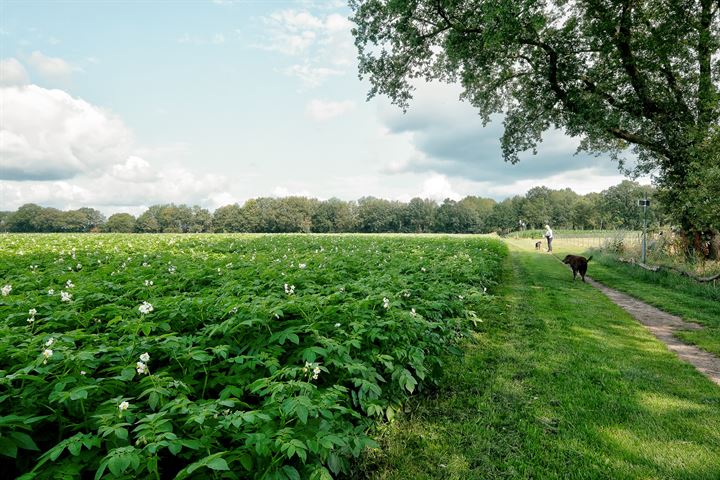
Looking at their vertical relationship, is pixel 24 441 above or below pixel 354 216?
below

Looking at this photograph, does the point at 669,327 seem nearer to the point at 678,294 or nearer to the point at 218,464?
the point at 678,294

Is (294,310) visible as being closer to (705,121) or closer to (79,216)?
(705,121)

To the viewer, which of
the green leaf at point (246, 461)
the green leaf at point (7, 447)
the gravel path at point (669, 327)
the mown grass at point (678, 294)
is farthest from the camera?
the mown grass at point (678, 294)

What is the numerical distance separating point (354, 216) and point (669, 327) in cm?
12270

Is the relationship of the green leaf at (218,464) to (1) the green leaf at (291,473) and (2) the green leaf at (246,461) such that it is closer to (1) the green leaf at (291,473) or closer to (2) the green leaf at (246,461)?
(2) the green leaf at (246,461)

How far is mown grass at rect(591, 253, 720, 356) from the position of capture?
26.2 ft

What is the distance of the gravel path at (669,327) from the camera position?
6433 millimetres

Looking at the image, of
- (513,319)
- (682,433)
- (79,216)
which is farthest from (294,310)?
(79,216)

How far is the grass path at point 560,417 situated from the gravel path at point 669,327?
0.29m

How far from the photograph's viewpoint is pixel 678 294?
1194cm

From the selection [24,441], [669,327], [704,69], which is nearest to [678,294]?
[669,327]

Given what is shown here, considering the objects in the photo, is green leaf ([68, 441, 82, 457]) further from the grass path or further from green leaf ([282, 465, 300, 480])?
the grass path

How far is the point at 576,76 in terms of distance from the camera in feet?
52.1

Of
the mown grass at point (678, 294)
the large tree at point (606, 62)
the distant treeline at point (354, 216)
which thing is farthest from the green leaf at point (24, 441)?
the distant treeline at point (354, 216)
